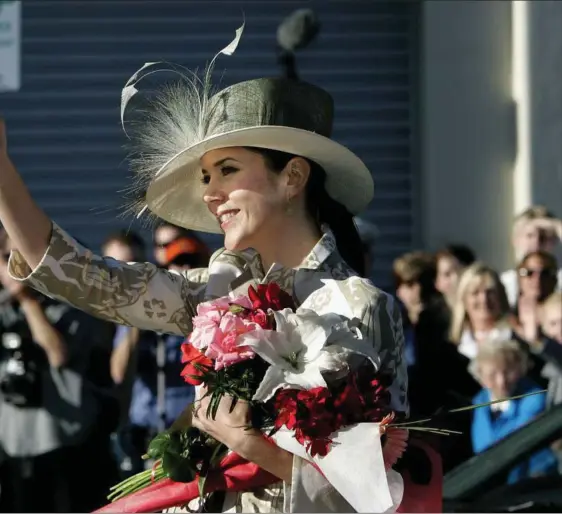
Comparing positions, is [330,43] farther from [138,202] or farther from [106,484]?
[138,202]

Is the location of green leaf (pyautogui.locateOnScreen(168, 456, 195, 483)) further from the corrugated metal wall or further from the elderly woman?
the corrugated metal wall

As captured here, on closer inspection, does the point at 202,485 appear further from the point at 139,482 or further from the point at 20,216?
the point at 20,216

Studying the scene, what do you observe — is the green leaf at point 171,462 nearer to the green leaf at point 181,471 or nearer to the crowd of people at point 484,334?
the green leaf at point 181,471

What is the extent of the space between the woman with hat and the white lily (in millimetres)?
75

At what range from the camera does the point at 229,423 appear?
9.81ft

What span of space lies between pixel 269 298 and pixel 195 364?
0.20 metres

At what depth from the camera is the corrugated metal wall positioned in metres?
10.4

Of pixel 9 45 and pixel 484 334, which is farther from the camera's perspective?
pixel 9 45

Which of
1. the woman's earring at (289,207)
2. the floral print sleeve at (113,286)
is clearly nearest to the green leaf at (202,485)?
the floral print sleeve at (113,286)

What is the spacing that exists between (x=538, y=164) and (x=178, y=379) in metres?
3.84

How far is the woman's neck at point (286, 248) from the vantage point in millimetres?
3281

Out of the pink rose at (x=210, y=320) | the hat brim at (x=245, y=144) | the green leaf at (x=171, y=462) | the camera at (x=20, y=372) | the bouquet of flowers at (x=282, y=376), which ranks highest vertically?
the hat brim at (x=245, y=144)

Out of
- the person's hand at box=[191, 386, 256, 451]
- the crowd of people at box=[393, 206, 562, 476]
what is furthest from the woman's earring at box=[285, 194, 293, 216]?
the crowd of people at box=[393, 206, 562, 476]

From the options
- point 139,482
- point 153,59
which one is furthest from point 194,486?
point 153,59
